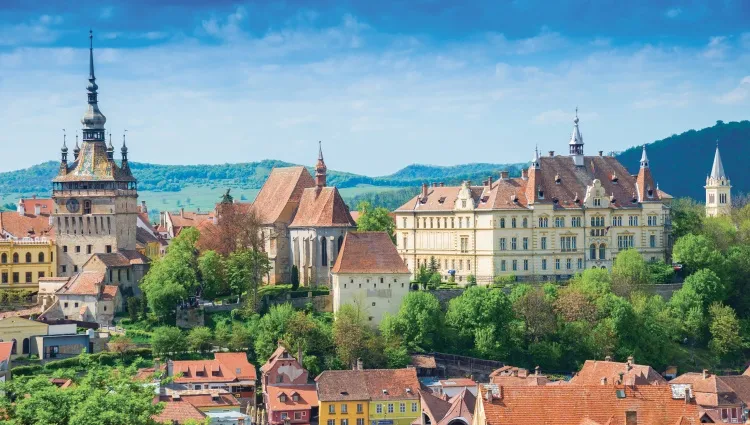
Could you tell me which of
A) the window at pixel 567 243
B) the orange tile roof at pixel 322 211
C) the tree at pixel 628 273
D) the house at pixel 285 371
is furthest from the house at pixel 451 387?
the window at pixel 567 243

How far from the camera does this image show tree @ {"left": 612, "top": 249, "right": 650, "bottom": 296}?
388 feet

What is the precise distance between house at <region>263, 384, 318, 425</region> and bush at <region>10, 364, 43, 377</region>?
53.0 ft

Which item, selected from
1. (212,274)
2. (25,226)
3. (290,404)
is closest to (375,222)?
(212,274)

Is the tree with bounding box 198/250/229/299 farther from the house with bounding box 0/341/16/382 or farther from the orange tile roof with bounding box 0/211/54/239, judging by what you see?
the house with bounding box 0/341/16/382

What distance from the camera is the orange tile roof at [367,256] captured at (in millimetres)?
110500

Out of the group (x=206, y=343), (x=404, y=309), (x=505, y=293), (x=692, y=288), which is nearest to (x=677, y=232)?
(x=692, y=288)

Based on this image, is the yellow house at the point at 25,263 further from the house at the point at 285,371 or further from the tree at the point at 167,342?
the house at the point at 285,371

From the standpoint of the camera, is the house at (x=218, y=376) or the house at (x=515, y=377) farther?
the house at (x=218, y=376)

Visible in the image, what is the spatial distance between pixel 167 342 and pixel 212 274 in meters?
12.5

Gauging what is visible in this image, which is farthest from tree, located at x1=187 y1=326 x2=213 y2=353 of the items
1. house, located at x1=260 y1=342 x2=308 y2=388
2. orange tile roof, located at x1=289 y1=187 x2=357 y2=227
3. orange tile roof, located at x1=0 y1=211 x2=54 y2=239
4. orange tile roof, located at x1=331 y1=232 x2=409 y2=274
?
orange tile roof, located at x1=0 y1=211 x2=54 y2=239

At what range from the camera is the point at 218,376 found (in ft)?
323

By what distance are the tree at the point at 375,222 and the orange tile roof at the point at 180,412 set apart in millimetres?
49635

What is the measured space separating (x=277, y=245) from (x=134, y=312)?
15914mm

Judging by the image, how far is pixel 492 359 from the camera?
357 ft
